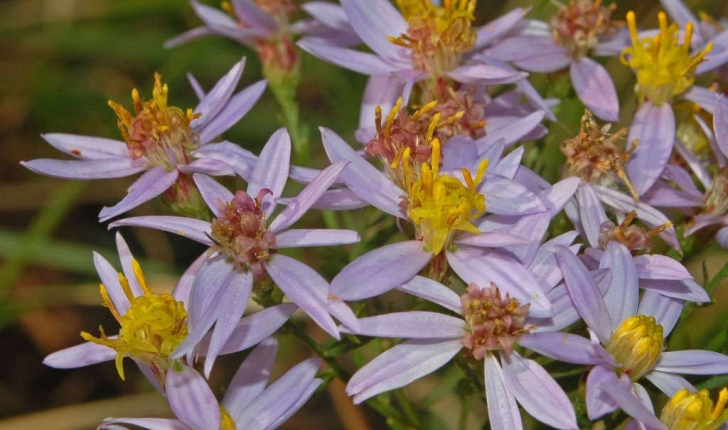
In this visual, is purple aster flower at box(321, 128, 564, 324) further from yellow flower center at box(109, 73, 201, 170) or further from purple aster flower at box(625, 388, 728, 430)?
yellow flower center at box(109, 73, 201, 170)

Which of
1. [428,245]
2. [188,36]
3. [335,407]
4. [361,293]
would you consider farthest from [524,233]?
[335,407]

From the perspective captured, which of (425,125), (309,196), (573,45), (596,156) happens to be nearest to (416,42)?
(425,125)

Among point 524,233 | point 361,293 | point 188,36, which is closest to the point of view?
point 361,293

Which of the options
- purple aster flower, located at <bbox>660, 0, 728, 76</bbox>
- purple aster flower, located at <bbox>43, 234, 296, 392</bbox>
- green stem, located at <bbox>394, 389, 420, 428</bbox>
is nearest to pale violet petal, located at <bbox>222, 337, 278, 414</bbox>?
purple aster flower, located at <bbox>43, 234, 296, 392</bbox>

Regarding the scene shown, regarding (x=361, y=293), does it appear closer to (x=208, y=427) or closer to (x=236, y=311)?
(x=236, y=311)

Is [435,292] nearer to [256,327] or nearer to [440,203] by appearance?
[440,203]
